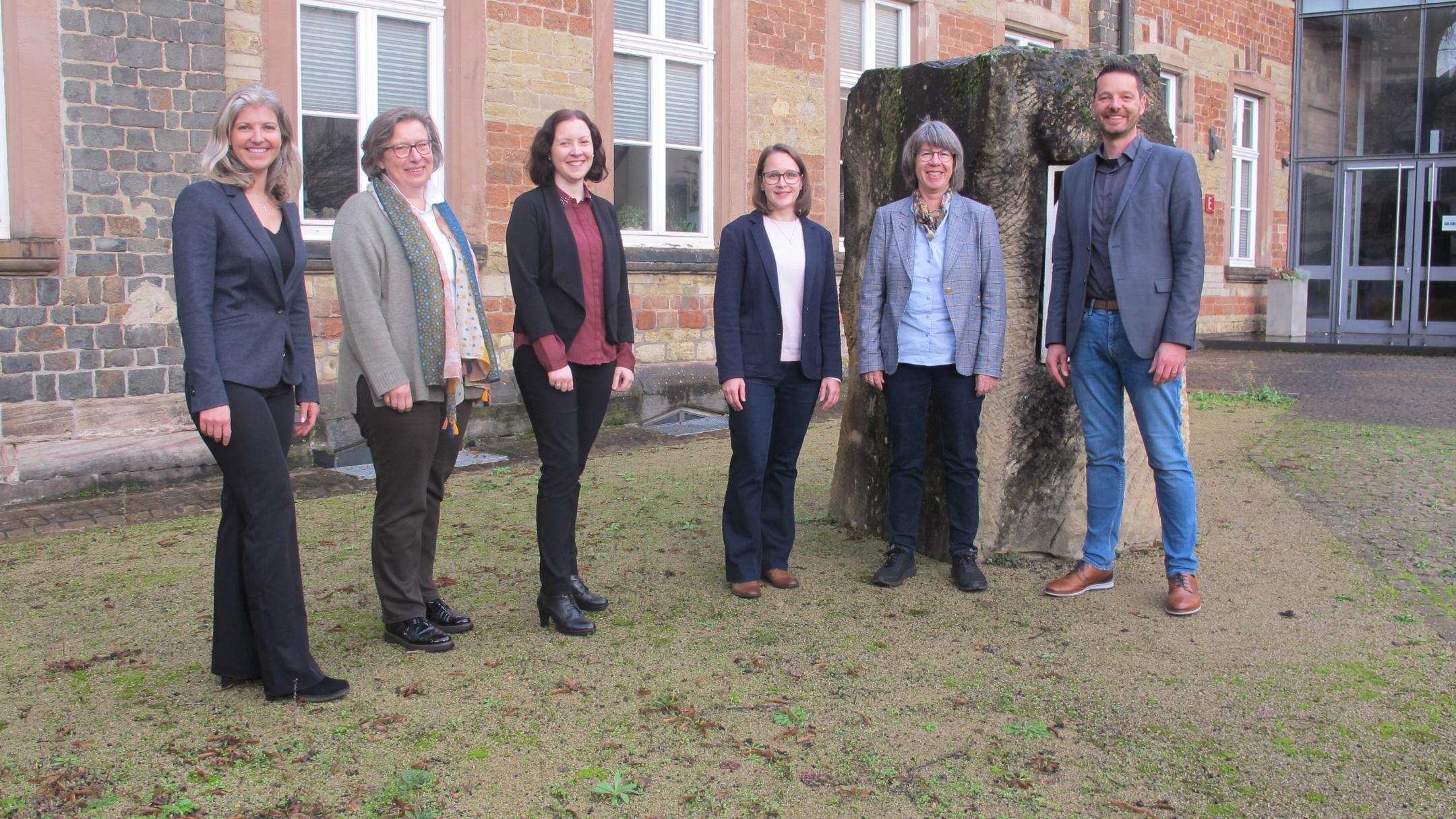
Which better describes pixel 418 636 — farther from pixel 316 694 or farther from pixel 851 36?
pixel 851 36

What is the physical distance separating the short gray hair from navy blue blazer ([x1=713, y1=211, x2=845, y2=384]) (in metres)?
0.46

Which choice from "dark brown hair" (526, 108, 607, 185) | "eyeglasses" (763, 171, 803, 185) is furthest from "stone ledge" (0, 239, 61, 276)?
"eyeglasses" (763, 171, 803, 185)

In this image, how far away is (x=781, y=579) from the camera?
5023 millimetres

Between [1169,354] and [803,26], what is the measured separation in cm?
817

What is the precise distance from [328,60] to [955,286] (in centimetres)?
566

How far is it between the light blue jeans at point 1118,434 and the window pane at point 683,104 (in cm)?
688

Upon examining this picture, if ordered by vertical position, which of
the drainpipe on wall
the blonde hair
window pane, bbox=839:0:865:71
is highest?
the drainpipe on wall

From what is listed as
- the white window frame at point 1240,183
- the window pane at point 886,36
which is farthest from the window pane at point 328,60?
the white window frame at point 1240,183

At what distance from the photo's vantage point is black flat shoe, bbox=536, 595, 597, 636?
4.35 meters

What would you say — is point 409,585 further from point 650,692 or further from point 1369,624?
point 1369,624

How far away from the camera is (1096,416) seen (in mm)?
4836

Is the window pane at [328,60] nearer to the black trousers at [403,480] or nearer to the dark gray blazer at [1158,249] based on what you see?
the black trousers at [403,480]

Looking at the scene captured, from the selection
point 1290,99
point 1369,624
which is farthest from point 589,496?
point 1290,99

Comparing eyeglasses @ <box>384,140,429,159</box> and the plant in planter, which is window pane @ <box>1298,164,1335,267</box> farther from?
eyeglasses @ <box>384,140,429,159</box>
